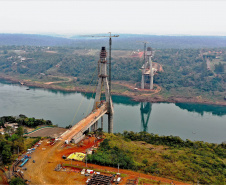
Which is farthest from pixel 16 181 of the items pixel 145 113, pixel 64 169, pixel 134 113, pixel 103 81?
pixel 145 113

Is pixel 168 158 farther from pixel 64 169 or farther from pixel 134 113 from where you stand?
pixel 134 113

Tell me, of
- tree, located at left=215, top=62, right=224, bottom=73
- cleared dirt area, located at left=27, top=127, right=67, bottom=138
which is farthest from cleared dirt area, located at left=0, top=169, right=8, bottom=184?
tree, located at left=215, top=62, right=224, bottom=73

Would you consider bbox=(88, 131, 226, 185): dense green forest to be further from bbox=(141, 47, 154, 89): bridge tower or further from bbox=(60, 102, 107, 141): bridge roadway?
bbox=(141, 47, 154, 89): bridge tower

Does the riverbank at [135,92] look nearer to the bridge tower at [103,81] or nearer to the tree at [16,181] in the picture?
the bridge tower at [103,81]

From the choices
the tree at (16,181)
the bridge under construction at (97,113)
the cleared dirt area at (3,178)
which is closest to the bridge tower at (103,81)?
the bridge under construction at (97,113)

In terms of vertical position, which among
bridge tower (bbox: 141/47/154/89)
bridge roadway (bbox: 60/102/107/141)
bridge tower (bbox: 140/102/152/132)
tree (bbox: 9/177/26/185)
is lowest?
bridge tower (bbox: 140/102/152/132)
